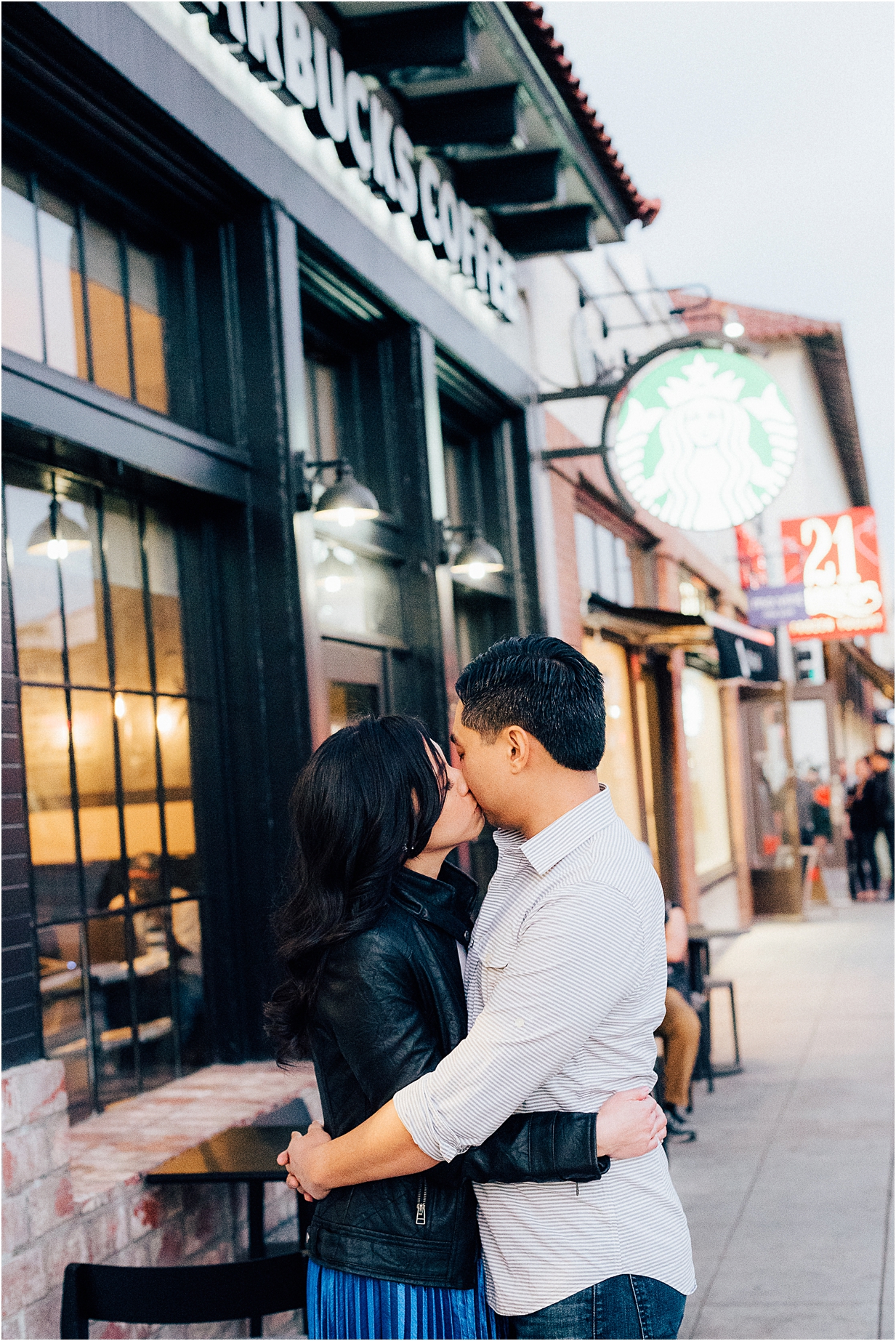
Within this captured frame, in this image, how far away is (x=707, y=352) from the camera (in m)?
7.17

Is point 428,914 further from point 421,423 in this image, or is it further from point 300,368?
point 421,423

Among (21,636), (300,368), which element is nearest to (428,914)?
(21,636)

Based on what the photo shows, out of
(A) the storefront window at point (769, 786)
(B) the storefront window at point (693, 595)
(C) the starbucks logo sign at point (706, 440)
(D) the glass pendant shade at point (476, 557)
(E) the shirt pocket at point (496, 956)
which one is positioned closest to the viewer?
(E) the shirt pocket at point (496, 956)

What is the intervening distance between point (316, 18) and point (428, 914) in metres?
4.47

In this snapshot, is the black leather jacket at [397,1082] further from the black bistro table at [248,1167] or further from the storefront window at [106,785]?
the storefront window at [106,785]

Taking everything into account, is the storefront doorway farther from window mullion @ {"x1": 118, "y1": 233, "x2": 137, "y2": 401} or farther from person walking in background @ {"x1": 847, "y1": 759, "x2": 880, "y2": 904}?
person walking in background @ {"x1": 847, "y1": 759, "x2": 880, "y2": 904}

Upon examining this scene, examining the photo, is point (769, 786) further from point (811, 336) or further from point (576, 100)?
point (576, 100)

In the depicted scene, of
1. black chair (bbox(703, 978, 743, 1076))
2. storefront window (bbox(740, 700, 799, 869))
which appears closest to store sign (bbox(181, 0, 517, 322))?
black chair (bbox(703, 978, 743, 1076))

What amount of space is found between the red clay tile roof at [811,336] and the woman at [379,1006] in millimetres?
15780

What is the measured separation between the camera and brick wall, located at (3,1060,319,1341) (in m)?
2.99

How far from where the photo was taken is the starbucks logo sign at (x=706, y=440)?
6953 millimetres

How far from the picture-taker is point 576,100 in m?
6.81

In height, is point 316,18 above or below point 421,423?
above

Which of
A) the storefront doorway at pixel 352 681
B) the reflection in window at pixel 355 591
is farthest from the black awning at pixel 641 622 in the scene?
the storefront doorway at pixel 352 681
